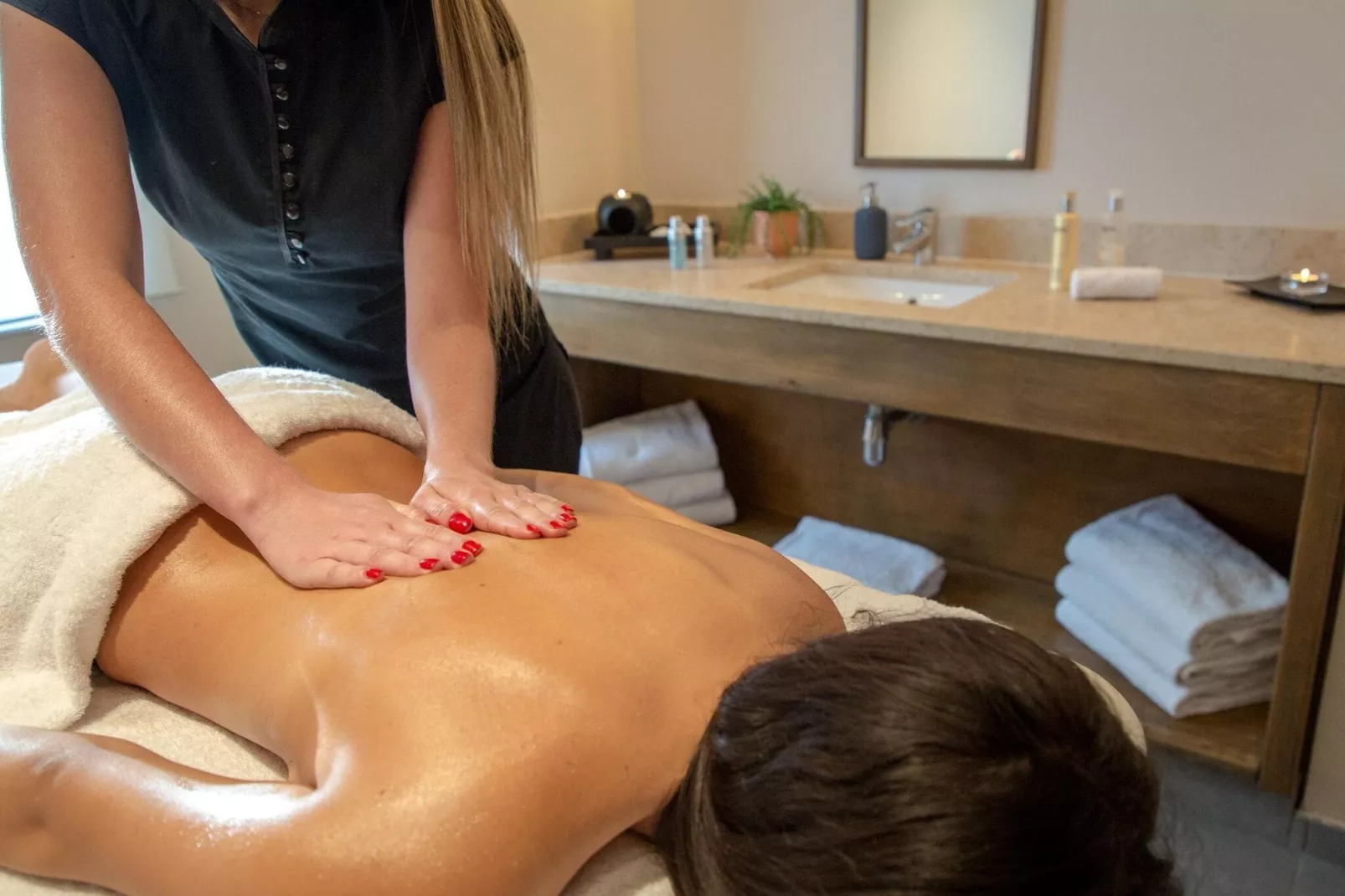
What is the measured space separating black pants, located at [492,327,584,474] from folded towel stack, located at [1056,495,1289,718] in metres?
1.04

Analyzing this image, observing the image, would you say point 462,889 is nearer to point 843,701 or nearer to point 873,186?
point 843,701

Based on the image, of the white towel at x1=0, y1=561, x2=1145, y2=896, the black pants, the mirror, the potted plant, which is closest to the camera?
the white towel at x1=0, y1=561, x2=1145, y2=896

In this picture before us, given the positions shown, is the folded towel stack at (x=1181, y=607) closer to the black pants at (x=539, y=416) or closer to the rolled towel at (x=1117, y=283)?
the rolled towel at (x=1117, y=283)

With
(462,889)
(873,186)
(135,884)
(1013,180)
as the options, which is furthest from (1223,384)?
(135,884)

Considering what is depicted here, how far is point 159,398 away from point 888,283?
164 centimetres

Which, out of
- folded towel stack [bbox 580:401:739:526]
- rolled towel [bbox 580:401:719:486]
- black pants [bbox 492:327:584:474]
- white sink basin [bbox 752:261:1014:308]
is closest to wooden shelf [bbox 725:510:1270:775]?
folded towel stack [bbox 580:401:739:526]

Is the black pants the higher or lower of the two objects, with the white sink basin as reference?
lower

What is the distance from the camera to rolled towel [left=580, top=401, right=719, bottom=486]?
231 cm

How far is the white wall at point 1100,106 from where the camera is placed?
1.73m

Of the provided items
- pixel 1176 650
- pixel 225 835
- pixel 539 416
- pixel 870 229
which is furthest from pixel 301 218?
pixel 1176 650

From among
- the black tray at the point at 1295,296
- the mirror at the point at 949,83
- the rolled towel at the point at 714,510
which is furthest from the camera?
the rolled towel at the point at 714,510

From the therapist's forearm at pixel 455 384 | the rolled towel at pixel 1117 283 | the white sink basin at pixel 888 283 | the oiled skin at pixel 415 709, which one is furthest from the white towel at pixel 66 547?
the rolled towel at pixel 1117 283

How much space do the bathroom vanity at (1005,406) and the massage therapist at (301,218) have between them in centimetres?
70

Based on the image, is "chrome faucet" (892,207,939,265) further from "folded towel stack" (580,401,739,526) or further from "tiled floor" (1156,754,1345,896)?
"tiled floor" (1156,754,1345,896)
